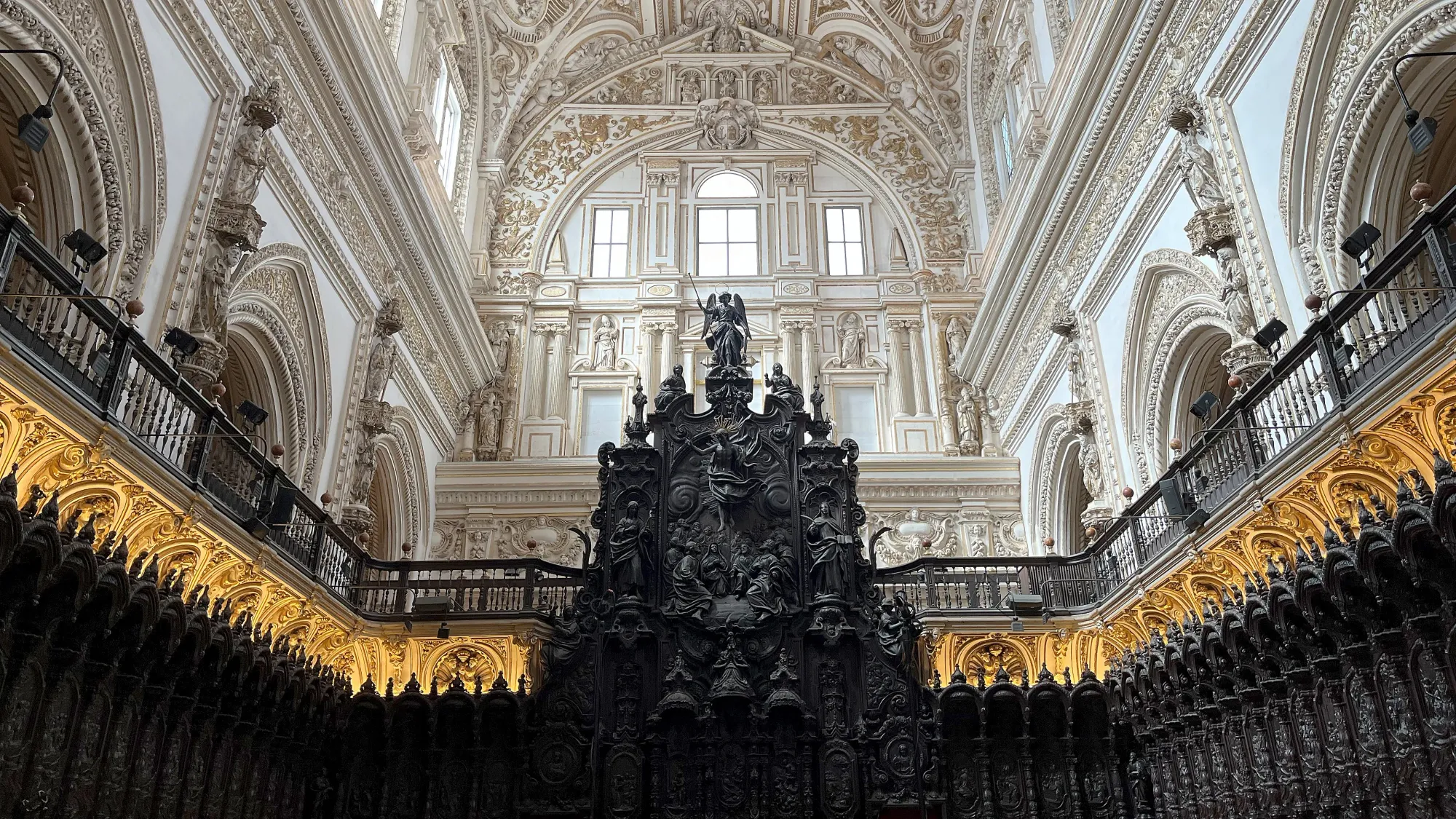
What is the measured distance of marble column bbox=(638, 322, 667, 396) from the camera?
2350cm

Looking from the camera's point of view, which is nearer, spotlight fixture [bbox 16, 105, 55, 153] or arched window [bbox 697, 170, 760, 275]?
spotlight fixture [bbox 16, 105, 55, 153]

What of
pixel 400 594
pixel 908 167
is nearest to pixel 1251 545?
pixel 400 594

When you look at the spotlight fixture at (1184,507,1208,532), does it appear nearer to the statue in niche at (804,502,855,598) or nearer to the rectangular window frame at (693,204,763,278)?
the statue in niche at (804,502,855,598)

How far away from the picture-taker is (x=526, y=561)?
15.7 m

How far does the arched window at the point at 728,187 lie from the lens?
2656 cm

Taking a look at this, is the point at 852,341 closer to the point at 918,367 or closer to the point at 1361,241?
the point at 918,367

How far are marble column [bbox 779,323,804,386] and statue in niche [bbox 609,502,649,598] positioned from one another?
28.0 feet

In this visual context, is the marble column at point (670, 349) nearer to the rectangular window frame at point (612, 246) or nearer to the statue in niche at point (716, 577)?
the rectangular window frame at point (612, 246)

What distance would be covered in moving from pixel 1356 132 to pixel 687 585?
10212mm

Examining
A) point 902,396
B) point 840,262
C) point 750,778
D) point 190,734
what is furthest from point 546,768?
point 840,262

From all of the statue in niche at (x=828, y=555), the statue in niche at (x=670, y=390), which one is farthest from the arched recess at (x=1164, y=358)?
the statue in niche at (x=670, y=390)

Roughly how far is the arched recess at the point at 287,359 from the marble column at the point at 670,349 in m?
9.53

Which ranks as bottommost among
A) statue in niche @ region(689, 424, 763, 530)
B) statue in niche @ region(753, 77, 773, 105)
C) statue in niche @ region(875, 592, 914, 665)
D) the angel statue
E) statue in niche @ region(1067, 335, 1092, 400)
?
statue in niche @ region(875, 592, 914, 665)

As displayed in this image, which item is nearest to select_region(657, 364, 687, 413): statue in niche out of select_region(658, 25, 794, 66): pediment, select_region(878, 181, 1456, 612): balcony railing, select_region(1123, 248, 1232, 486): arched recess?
select_region(878, 181, 1456, 612): balcony railing
